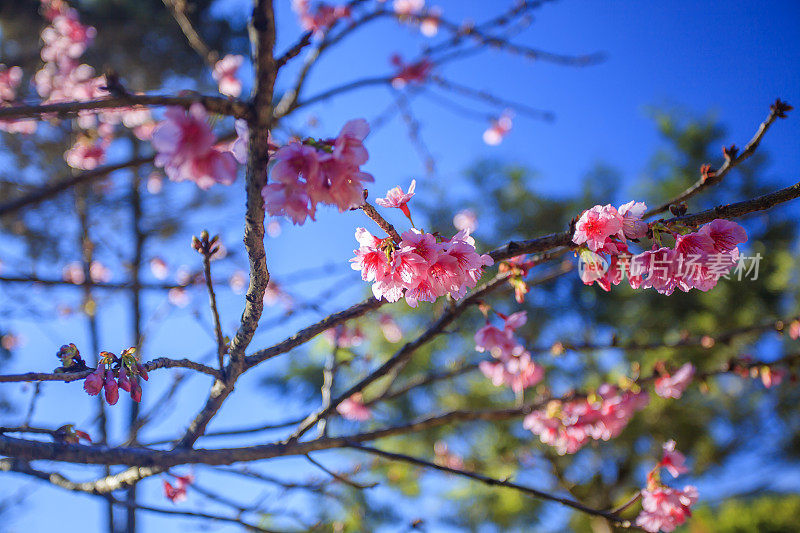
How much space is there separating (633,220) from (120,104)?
0.98 meters

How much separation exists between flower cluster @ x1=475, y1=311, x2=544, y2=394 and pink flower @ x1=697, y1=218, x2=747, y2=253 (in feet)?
2.20

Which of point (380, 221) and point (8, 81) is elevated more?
point (8, 81)

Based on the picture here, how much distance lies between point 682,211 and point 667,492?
3.84 feet

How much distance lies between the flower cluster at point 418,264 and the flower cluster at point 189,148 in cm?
34

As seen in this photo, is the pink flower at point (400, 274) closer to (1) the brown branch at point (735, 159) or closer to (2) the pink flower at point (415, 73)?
(1) the brown branch at point (735, 159)

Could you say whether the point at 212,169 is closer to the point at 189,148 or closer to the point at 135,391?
the point at 189,148

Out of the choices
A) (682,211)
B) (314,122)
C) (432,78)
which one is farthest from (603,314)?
(682,211)

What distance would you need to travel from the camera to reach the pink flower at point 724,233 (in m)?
1.03

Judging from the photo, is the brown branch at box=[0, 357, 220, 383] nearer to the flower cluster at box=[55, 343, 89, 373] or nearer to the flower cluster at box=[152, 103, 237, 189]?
the flower cluster at box=[55, 343, 89, 373]

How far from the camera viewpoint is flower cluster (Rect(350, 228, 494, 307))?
99 centimetres

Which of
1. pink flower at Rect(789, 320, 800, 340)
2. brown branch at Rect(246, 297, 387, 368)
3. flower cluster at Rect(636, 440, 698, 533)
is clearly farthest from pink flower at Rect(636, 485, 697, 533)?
brown branch at Rect(246, 297, 387, 368)

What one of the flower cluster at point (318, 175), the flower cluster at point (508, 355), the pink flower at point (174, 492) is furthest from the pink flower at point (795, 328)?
the pink flower at point (174, 492)

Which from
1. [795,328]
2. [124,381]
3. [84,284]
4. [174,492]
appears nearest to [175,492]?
[174,492]

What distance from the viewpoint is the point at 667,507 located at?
165 centimetres
